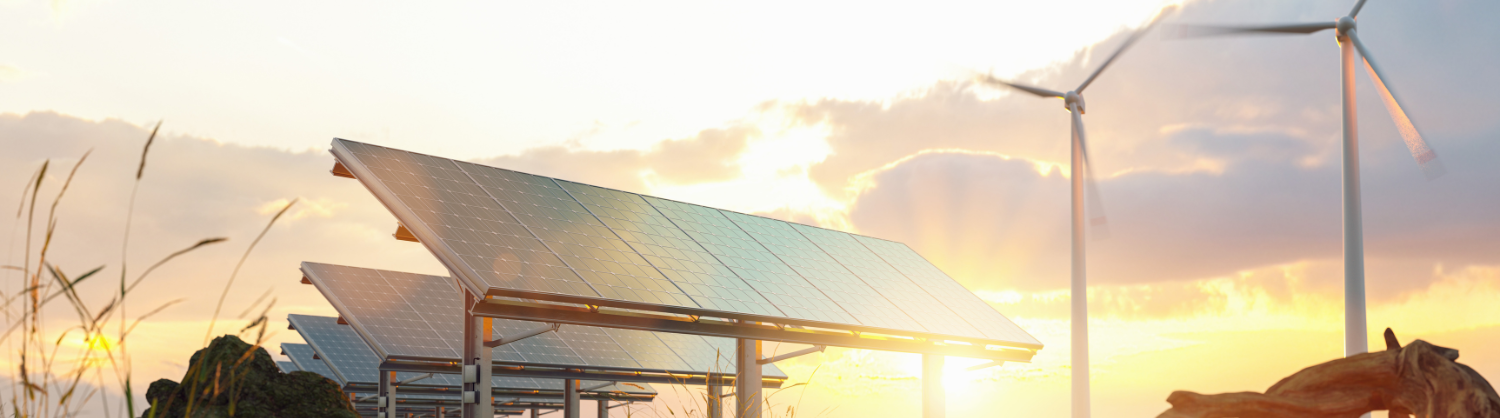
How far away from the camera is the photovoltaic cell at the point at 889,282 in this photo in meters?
24.0

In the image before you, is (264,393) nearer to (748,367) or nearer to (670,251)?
(748,367)

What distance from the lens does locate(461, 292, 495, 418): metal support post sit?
16969mm

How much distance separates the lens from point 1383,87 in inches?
831

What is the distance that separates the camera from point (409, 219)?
55.3ft

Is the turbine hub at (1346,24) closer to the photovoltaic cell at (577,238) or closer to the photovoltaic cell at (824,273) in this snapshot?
the photovoltaic cell at (824,273)

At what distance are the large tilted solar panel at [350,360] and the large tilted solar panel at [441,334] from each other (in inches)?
133

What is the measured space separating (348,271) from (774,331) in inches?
590

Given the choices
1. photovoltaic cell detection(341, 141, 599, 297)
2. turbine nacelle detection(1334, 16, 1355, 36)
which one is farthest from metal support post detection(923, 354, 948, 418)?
turbine nacelle detection(1334, 16, 1355, 36)

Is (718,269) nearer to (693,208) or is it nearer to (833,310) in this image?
A: (833,310)

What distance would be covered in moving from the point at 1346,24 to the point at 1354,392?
57.4 ft

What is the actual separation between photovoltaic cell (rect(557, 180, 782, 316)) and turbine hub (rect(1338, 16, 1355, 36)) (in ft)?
43.6

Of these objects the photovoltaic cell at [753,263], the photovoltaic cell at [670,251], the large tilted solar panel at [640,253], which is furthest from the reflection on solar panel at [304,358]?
the large tilted solar panel at [640,253]

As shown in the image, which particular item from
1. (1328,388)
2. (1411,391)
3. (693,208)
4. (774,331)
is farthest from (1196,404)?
(693,208)

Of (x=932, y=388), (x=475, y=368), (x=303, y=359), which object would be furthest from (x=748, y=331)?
(x=303, y=359)
